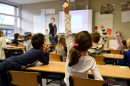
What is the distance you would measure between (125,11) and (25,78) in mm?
6577

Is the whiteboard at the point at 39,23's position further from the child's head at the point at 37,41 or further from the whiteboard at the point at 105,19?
the child's head at the point at 37,41

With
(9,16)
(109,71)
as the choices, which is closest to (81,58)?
(109,71)

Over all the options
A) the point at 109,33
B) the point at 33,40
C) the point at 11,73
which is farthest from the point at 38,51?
the point at 109,33

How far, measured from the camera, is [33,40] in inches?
72.5

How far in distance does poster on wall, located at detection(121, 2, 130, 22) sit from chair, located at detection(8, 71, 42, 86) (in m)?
6.38

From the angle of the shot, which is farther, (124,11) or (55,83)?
(124,11)

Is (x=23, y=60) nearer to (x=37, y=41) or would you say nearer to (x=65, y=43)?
(x=37, y=41)

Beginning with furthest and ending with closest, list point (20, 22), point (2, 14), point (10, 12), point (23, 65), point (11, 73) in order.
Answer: point (20, 22) < point (10, 12) < point (2, 14) < point (23, 65) < point (11, 73)

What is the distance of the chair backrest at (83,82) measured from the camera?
105 cm

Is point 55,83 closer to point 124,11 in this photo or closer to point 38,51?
point 38,51

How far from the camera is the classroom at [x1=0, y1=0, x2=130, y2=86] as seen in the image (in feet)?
3.94

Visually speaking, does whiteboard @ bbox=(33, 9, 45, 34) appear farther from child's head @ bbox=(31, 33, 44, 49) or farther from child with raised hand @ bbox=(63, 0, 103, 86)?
child with raised hand @ bbox=(63, 0, 103, 86)

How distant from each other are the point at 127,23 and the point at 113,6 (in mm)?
1215

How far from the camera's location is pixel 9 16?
27.2 ft
